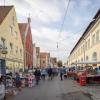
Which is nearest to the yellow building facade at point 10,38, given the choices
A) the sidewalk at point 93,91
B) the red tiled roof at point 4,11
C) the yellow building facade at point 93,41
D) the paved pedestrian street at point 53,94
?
the red tiled roof at point 4,11

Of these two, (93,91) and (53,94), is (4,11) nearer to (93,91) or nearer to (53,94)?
(53,94)

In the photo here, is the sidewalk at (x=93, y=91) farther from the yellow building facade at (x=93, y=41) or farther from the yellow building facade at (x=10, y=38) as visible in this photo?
the yellow building facade at (x=10, y=38)

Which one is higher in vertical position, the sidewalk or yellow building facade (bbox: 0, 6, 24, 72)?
yellow building facade (bbox: 0, 6, 24, 72)

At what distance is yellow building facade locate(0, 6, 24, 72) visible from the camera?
121 ft

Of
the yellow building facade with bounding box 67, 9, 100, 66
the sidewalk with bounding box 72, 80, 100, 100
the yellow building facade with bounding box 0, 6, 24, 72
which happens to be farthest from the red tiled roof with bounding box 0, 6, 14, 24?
the sidewalk with bounding box 72, 80, 100, 100

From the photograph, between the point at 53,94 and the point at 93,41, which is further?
the point at 93,41

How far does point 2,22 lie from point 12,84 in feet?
38.2

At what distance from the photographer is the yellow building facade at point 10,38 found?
121 feet

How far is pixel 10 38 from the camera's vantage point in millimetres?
41125

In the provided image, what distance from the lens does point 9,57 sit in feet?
133

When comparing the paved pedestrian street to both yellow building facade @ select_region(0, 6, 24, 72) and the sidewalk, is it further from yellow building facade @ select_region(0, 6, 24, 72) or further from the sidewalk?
yellow building facade @ select_region(0, 6, 24, 72)

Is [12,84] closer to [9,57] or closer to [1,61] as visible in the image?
[1,61]

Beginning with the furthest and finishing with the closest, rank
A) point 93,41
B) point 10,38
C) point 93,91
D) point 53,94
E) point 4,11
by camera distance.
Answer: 1. point 93,41
2. point 10,38
3. point 4,11
4. point 93,91
5. point 53,94

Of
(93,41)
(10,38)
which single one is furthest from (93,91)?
(93,41)
